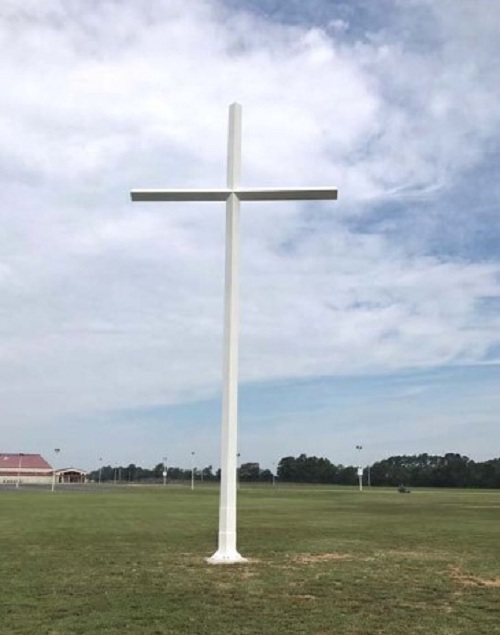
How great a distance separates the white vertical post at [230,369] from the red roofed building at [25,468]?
13434 cm

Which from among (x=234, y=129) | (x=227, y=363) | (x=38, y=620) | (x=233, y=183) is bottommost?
(x=38, y=620)

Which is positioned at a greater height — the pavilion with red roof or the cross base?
the pavilion with red roof

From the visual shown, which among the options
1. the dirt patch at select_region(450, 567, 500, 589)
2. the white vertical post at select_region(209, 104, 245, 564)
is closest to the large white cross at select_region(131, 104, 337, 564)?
the white vertical post at select_region(209, 104, 245, 564)

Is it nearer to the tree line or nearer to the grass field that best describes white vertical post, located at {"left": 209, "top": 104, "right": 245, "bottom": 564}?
the grass field

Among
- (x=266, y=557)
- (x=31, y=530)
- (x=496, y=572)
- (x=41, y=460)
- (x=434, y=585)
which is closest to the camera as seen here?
(x=434, y=585)

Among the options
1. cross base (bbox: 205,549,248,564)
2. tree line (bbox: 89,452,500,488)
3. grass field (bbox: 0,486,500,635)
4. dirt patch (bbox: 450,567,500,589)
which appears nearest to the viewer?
grass field (bbox: 0,486,500,635)

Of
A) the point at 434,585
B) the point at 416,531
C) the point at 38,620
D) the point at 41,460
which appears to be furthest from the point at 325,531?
the point at 41,460

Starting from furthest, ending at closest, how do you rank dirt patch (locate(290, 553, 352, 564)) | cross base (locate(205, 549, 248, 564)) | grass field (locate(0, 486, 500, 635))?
dirt patch (locate(290, 553, 352, 564)) < cross base (locate(205, 549, 248, 564)) < grass field (locate(0, 486, 500, 635))

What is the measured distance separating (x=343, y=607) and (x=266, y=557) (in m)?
5.02

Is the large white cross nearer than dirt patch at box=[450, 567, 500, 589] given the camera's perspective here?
No

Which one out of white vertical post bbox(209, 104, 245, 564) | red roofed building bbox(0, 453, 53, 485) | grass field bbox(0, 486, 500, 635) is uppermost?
red roofed building bbox(0, 453, 53, 485)

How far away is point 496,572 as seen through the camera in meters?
12.5

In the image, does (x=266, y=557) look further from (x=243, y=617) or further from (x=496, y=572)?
(x=243, y=617)

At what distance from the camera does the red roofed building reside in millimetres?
144500
